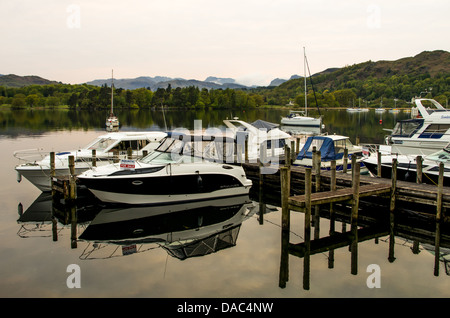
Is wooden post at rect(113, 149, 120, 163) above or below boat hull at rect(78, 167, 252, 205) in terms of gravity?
above

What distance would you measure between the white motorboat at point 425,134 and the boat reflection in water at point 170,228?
12.5m

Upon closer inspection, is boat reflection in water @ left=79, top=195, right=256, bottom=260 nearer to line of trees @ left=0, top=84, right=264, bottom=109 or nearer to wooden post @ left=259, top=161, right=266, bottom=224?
wooden post @ left=259, top=161, right=266, bottom=224

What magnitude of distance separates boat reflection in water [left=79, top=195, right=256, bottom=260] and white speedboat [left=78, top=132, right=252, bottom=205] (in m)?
0.51

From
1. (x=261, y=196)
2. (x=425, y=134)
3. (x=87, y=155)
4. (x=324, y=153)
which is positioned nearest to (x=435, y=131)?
(x=425, y=134)

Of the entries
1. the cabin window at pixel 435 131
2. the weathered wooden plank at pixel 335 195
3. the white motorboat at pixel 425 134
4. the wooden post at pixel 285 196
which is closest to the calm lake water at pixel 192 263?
the wooden post at pixel 285 196

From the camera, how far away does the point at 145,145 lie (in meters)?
22.7

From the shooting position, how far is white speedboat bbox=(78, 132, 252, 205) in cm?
1656

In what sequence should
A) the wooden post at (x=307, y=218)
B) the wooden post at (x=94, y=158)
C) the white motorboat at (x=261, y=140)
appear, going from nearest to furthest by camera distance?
the wooden post at (x=307, y=218) < the wooden post at (x=94, y=158) < the white motorboat at (x=261, y=140)

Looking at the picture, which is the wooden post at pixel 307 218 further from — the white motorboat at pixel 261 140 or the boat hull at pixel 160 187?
the white motorboat at pixel 261 140

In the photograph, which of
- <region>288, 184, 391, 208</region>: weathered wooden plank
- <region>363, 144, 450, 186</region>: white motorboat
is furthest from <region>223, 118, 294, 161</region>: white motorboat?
<region>288, 184, 391, 208</region>: weathered wooden plank

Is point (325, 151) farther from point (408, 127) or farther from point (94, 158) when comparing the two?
point (94, 158)

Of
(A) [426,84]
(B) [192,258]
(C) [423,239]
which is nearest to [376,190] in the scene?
(C) [423,239]

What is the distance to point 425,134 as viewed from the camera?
24.4m

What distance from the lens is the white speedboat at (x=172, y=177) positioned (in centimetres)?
1656
